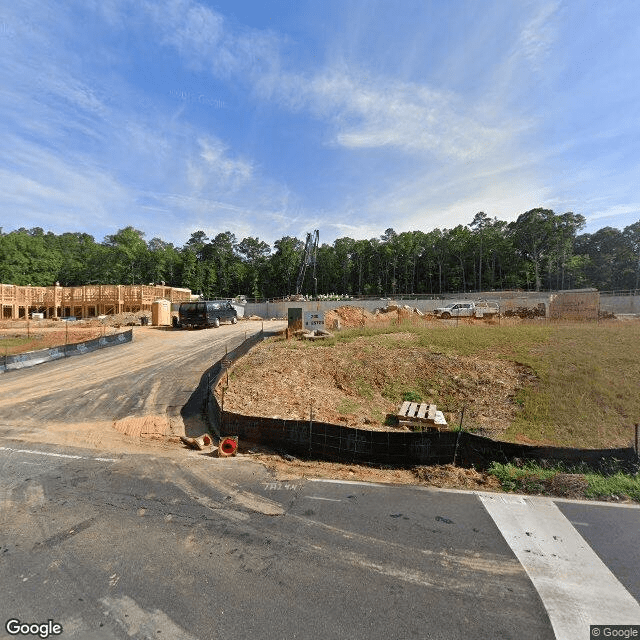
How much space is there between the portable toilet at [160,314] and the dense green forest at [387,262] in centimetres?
4919

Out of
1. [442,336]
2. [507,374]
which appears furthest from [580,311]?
[507,374]

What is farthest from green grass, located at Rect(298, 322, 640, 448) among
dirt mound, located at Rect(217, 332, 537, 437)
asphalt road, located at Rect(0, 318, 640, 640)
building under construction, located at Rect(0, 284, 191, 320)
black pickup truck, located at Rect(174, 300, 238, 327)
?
building under construction, located at Rect(0, 284, 191, 320)

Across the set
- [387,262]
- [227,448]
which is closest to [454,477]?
[227,448]

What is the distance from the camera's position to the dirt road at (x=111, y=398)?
31.6 feet

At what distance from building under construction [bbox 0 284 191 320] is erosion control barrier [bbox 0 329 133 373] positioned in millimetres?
20872

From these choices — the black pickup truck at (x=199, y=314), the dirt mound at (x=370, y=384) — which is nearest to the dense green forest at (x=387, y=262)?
the black pickup truck at (x=199, y=314)

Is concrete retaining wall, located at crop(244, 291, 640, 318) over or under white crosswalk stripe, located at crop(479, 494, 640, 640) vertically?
over

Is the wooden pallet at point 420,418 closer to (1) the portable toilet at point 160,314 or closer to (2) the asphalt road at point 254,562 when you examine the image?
(2) the asphalt road at point 254,562

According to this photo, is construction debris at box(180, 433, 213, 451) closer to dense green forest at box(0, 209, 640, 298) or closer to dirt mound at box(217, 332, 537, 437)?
dirt mound at box(217, 332, 537, 437)

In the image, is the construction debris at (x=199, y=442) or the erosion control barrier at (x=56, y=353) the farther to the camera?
the erosion control barrier at (x=56, y=353)

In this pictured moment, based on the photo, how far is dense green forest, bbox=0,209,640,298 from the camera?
70.8 metres

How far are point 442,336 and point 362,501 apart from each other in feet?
42.7

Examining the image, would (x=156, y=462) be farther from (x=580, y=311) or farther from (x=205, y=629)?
(x=580, y=311)

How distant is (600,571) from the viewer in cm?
431
